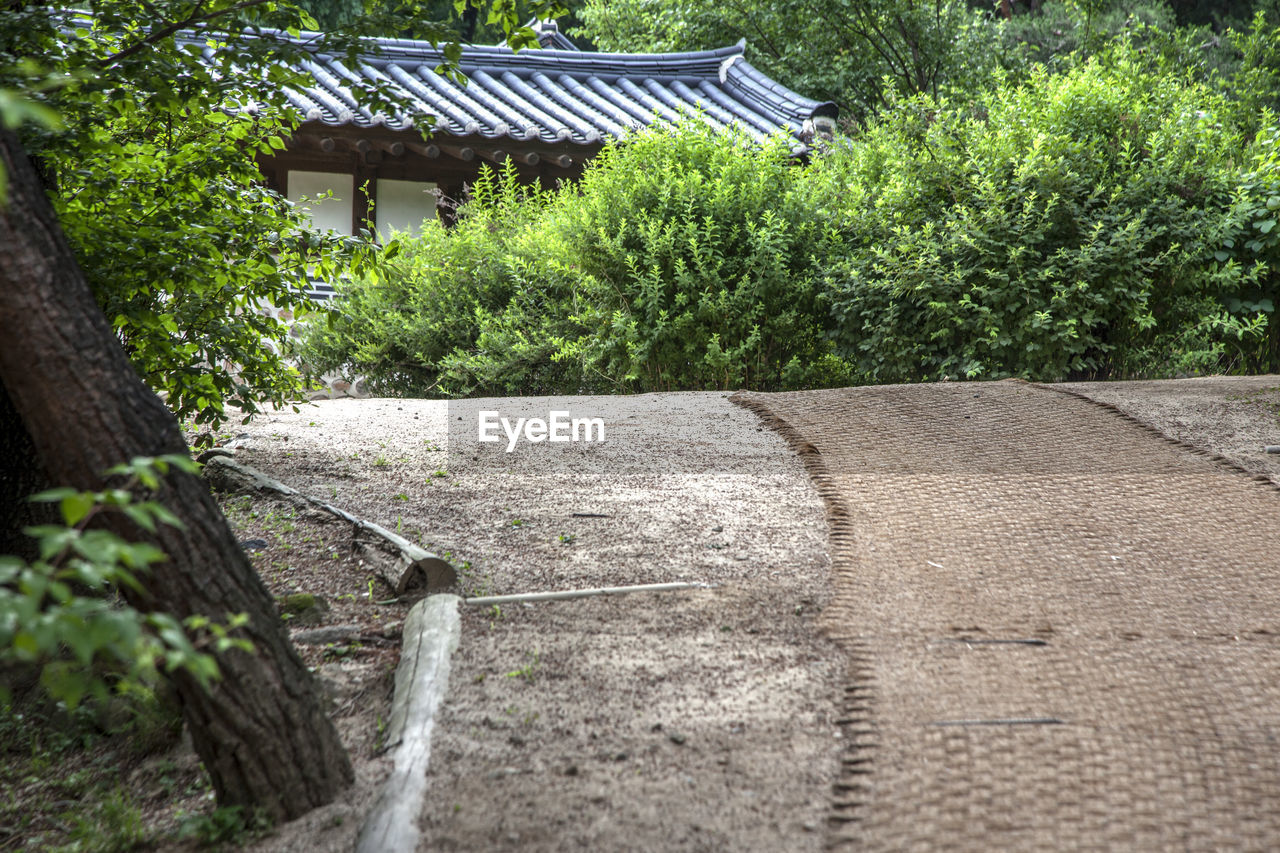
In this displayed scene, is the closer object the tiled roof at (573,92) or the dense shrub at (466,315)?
the dense shrub at (466,315)

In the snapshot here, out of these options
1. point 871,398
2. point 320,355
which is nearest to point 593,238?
point 871,398

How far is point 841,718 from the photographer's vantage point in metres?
2.22

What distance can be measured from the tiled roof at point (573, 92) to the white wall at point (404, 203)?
866 mm

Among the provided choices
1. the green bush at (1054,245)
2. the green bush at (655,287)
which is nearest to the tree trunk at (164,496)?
the green bush at (655,287)

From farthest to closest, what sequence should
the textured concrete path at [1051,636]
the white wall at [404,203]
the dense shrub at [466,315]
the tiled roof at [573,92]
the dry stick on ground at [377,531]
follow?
the white wall at [404,203] < the tiled roof at [573,92] < the dense shrub at [466,315] < the dry stick on ground at [377,531] < the textured concrete path at [1051,636]

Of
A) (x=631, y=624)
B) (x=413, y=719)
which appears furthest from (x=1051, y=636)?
(x=413, y=719)

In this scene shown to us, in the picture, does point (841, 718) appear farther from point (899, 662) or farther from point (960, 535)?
point (960, 535)

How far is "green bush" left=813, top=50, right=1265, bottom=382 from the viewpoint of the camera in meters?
5.74

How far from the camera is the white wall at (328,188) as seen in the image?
410 inches

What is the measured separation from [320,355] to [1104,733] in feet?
26.0

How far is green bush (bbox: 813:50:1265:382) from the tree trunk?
187 inches

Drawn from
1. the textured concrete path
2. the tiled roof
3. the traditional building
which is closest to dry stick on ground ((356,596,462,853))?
the textured concrete path

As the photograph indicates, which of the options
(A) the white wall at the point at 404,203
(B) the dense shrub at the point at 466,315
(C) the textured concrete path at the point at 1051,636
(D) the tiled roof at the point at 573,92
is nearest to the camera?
(C) the textured concrete path at the point at 1051,636

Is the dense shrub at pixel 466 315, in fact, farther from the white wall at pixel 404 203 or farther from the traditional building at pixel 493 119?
the white wall at pixel 404 203
